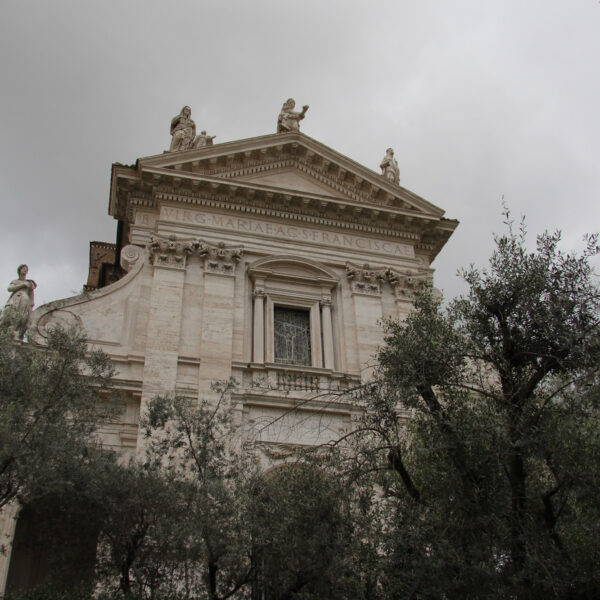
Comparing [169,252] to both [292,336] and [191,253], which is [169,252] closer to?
[191,253]

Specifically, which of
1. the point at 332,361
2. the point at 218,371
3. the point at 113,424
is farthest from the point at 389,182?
the point at 113,424

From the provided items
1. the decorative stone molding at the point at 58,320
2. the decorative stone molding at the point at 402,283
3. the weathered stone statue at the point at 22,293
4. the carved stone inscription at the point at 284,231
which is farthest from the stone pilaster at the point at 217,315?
the decorative stone molding at the point at 402,283

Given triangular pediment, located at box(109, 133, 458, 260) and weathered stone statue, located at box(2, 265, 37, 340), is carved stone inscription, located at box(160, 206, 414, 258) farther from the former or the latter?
weathered stone statue, located at box(2, 265, 37, 340)

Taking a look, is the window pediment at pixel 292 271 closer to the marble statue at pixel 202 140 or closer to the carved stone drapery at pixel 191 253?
the carved stone drapery at pixel 191 253

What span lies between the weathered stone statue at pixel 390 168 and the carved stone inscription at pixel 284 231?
237 cm

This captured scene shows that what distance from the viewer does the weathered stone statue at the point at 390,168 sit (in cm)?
2214

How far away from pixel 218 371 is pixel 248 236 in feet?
14.3

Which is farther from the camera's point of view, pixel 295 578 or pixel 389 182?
pixel 389 182

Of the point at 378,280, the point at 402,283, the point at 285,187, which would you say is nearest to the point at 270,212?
the point at 285,187

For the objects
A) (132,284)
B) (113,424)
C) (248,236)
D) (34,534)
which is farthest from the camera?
(248,236)

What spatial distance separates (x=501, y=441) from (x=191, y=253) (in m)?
11.0

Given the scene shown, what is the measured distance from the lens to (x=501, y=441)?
9.60 meters

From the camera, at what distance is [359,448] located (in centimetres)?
1205

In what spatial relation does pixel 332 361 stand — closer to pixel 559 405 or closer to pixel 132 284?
pixel 132 284
